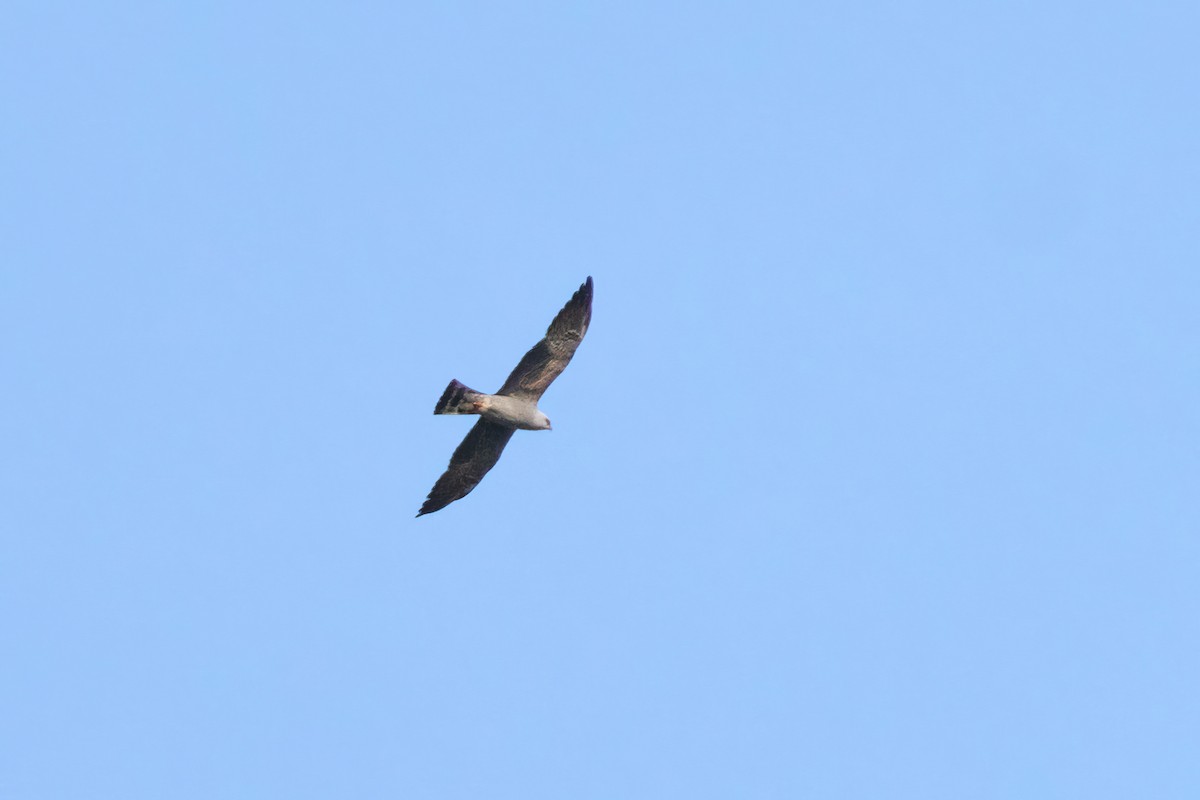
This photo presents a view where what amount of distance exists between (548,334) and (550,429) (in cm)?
217

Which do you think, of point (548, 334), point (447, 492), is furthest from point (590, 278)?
point (447, 492)

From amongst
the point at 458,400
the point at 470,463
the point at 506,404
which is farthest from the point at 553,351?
the point at 470,463

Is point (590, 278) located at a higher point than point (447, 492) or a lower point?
higher

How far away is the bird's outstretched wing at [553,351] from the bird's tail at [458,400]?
2.74 feet

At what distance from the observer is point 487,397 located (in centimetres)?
3206

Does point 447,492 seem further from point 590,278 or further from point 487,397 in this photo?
point 590,278

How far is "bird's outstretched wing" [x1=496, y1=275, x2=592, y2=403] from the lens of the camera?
31.8m

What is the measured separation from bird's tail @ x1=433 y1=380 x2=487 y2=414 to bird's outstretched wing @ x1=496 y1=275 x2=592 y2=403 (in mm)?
835

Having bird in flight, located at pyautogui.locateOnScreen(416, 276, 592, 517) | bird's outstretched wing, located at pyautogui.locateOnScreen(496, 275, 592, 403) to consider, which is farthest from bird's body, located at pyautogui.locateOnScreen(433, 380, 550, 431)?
bird's outstretched wing, located at pyautogui.locateOnScreen(496, 275, 592, 403)

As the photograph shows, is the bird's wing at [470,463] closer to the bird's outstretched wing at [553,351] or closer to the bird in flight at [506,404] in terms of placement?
the bird in flight at [506,404]

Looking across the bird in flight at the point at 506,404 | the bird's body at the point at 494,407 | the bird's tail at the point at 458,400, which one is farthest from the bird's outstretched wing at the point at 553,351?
the bird's tail at the point at 458,400

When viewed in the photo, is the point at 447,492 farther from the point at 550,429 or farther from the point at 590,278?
the point at 590,278

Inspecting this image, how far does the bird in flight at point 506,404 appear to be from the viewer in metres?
31.8

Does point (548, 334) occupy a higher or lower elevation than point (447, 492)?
higher
